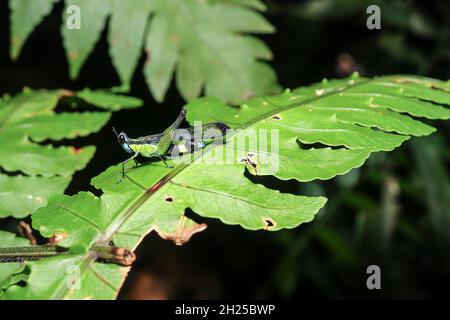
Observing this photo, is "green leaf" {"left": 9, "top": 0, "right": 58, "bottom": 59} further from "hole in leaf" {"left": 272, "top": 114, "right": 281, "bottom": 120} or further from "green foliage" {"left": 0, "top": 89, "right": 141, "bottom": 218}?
"hole in leaf" {"left": 272, "top": 114, "right": 281, "bottom": 120}

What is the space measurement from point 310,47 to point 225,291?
6.40 feet

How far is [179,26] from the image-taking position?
2277 mm

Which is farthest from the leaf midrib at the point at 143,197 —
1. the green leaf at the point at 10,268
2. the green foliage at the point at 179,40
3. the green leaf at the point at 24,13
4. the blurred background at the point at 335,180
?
the blurred background at the point at 335,180

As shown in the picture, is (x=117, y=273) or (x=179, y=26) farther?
(x=179, y=26)

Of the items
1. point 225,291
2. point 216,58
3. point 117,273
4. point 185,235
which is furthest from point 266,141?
point 225,291

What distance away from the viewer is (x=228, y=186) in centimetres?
125

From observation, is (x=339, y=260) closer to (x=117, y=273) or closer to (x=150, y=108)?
(x=150, y=108)

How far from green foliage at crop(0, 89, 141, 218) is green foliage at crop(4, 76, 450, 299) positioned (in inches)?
10.8

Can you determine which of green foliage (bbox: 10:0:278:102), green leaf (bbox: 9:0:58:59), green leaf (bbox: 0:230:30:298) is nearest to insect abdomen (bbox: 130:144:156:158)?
green leaf (bbox: 0:230:30:298)

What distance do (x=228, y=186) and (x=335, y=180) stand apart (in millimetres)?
2087

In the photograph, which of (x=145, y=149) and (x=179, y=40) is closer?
(x=145, y=149)

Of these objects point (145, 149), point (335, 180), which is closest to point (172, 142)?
point (145, 149)

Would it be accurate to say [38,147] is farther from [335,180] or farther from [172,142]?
[335,180]

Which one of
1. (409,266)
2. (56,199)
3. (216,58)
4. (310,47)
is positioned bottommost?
(409,266)
